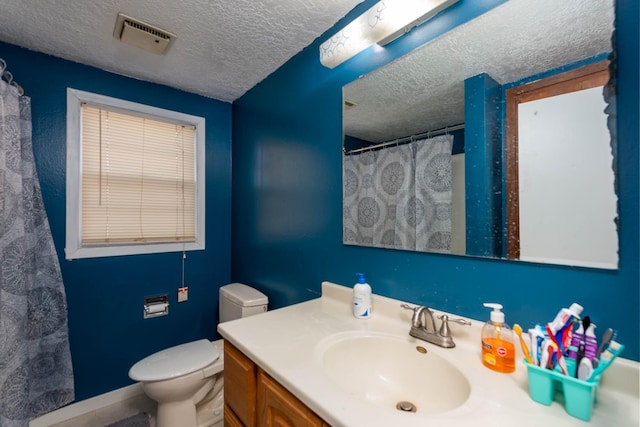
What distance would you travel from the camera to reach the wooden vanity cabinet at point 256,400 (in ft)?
2.22

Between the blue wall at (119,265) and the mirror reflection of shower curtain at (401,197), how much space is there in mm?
1383

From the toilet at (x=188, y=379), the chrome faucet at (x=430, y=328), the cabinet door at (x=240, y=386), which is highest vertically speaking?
the chrome faucet at (x=430, y=328)

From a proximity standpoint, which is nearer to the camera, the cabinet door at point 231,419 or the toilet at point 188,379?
the cabinet door at point 231,419

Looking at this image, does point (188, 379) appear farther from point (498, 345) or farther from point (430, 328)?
point (498, 345)

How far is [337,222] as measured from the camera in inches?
51.9

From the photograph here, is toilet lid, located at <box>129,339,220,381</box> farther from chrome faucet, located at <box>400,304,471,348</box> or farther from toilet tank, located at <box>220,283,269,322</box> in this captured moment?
chrome faucet, located at <box>400,304,471,348</box>

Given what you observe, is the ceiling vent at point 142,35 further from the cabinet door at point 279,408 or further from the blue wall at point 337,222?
the cabinet door at point 279,408

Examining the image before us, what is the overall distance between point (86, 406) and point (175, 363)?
0.83 m

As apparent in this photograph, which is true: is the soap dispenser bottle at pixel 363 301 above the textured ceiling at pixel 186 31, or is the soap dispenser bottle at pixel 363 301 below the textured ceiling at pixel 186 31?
below

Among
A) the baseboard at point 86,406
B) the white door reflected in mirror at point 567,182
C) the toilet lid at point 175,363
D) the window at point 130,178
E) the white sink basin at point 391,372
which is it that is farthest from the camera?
the window at point 130,178

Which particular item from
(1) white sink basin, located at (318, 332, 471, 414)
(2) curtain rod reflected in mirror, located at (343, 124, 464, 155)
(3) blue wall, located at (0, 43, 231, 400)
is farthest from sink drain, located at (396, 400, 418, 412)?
(3) blue wall, located at (0, 43, 231, 400)

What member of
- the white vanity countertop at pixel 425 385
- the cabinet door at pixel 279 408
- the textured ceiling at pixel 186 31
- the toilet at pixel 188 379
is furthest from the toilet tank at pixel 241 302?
the textured ceiling at pixel 186 31

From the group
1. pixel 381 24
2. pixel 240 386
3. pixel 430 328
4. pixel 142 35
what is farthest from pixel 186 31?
pixel 430 328

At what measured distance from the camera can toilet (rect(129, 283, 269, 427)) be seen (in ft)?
4.38
